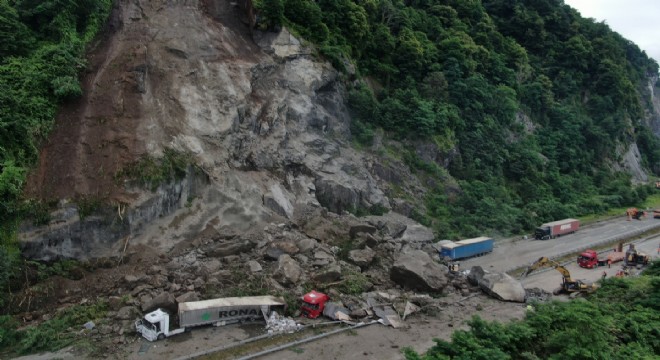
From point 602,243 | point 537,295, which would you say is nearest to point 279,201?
point 537,295

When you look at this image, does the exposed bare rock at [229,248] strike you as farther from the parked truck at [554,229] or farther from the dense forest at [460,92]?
the parked truck at [554,229]

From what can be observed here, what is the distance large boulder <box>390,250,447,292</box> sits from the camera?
23875mm

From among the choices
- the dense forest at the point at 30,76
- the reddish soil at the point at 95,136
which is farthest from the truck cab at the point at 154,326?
the reddish soil at the point at 95,136

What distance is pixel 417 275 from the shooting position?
77.9 ft

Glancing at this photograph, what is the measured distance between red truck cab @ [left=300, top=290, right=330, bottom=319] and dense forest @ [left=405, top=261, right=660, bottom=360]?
6.37m

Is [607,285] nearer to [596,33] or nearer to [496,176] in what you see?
[496,176]

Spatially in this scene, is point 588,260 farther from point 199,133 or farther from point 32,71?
point 32,71

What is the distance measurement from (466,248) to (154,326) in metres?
22.9

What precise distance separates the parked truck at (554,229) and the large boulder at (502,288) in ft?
58.4

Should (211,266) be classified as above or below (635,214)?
above

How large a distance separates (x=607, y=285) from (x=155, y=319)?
22.5m

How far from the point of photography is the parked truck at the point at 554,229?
40.1 meters

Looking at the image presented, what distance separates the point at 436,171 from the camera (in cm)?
4175

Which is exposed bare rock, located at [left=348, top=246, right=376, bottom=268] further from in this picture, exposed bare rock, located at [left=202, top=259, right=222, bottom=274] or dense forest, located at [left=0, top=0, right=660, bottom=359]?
dense forest, located at [left=0, top=0, right=660, bottom=359]
